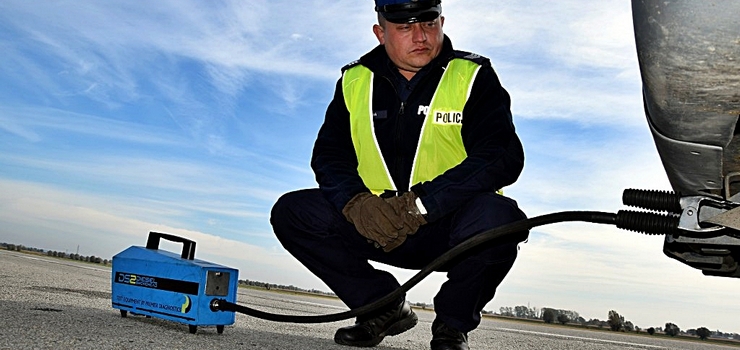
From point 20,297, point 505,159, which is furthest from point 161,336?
point 505,159

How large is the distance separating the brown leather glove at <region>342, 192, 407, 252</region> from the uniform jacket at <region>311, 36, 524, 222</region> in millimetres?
91

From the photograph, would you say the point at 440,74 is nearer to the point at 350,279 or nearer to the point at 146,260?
the point at 350,279

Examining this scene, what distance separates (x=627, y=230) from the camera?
61.9 inches

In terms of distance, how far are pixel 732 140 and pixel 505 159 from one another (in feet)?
3.53

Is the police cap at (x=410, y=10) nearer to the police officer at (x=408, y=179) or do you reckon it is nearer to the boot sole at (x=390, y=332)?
the police officer at (x=408, y=179)

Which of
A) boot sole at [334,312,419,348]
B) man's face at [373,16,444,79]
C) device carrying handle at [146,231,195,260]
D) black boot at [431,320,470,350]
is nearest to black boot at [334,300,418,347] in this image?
boot sole at [334,312,419,348]

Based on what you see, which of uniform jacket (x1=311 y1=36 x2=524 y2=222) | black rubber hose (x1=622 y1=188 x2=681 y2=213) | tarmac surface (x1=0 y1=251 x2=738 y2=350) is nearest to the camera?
black rubber hose (x1=622 y1=188 x2=681 y2=213)

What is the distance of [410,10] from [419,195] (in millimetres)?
706

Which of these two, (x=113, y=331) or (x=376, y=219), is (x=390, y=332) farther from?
(x=113, y=331)

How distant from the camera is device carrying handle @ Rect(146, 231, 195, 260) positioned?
245 cm

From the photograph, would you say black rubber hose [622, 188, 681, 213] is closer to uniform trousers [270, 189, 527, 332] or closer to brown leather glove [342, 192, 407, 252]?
uniform trousers [270, 189, 527, 332]

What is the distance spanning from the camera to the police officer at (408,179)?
2.29 meters

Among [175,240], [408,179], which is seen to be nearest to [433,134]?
[408,179]

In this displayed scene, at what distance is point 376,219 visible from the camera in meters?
2.25
